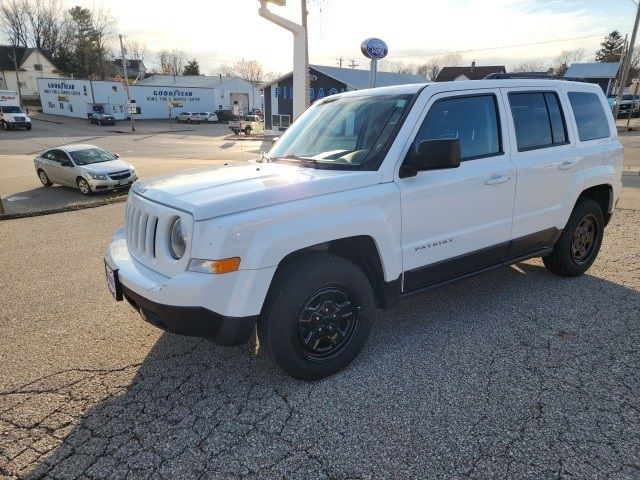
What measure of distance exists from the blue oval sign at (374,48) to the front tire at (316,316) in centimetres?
954

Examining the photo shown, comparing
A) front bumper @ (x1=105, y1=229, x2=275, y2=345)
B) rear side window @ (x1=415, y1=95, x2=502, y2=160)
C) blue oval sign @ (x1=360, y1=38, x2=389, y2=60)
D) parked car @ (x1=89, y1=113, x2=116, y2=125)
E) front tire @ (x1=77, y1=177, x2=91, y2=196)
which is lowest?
front tire @ (x1=77, y1=177, x2=91, y2=196)

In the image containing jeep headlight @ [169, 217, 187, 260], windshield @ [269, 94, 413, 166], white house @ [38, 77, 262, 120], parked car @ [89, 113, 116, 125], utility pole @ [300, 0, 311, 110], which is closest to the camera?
jeep headlight @ [169, 217, 187, 260]

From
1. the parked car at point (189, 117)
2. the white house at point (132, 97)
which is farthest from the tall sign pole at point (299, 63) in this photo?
the parked car at point (189, 117)

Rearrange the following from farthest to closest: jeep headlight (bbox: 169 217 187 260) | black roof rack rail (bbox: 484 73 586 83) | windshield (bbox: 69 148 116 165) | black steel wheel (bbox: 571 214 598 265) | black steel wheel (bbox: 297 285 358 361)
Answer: windshield (bbox: 69 148 116 165) < black steel wheel (bbox: 571 214 598 265) < black roof rack rail (bbox: 484 73 586 83) < black steel wheel (bbox: 297 285 358 361) < jeep headlight (bbox: 169 217 187 260)

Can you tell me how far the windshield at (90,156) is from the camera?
13.8 m

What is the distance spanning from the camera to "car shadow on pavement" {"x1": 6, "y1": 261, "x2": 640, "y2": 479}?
2.33 meters

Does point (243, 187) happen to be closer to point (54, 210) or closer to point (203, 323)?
point (203, 323)

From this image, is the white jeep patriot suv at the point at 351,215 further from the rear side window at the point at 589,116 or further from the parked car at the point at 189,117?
the parked car at the point at 189,117

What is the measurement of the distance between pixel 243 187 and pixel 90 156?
1343cm

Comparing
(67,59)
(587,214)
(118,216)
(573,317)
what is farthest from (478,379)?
(67,59)

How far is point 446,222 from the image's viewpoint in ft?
10.9

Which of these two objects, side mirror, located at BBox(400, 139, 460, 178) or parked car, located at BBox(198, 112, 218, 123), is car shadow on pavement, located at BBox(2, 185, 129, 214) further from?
parked car, located at BBox(198, 112, 218, 123)

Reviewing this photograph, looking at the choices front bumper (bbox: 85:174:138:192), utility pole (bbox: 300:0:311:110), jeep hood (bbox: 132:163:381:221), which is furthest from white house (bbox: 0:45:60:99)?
jeep hood (bbox: 132:163:381:221)

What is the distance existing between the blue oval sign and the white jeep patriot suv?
7.84m
